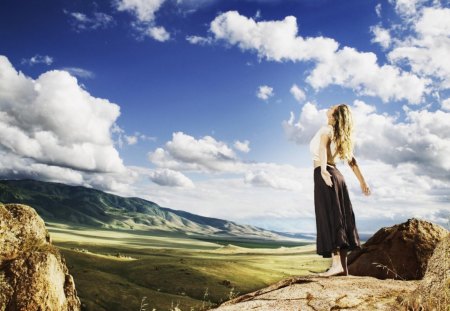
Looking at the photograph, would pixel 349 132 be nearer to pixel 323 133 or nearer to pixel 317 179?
pixel 323 133

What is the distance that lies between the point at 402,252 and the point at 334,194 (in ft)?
13.0

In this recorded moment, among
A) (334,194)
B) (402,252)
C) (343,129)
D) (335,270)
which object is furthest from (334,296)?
(402,252)

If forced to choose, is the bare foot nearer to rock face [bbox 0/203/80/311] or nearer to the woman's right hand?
the woman's right hand

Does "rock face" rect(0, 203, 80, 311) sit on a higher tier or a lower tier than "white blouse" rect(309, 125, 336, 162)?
lower

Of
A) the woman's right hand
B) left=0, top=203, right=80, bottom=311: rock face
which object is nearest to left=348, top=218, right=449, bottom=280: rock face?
the woman's right hand

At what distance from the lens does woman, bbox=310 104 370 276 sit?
11141mm

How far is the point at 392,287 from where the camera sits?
8961 mm

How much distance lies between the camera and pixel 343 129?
449 inches

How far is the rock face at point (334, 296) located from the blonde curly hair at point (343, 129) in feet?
11.3

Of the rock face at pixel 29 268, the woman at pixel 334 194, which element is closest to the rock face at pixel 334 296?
the woman at pixel 334 194

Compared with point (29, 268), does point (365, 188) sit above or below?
above

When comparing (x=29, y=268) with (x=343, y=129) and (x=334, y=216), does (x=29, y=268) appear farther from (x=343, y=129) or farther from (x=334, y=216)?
(x=343, y=129)

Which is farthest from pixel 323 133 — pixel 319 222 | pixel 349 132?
pixel 319 222

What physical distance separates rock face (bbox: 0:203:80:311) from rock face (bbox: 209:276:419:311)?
7.39 m
